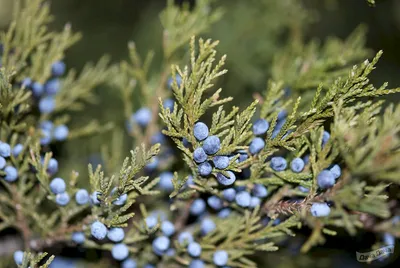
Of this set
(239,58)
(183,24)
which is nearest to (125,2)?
(239,58)

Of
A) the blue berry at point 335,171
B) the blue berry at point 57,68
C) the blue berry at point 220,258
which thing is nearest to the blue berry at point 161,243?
the blue berry at point 220,258

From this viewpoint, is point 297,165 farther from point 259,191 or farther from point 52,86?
point 52,86

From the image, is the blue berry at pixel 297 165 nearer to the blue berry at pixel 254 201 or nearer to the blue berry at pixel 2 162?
the blue berry at pixel 254 201

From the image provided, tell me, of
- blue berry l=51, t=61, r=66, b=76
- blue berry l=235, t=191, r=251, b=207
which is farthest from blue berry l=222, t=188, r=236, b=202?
blue berry l=51, t=61, r=66, b=76

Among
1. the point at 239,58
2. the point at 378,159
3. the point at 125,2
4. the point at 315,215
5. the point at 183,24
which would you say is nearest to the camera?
the point at 378,159

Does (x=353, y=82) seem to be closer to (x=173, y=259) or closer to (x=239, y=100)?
(x=173, y=259)

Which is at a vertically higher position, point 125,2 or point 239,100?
point 125,2
